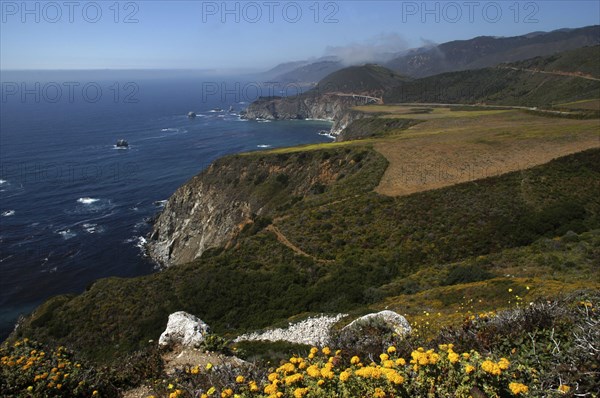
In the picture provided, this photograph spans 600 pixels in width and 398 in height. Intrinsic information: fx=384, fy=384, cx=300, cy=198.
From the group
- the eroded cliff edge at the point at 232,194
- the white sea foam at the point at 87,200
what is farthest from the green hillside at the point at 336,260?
the white sea foam at the point at 87,200

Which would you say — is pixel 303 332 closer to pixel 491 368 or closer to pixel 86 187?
pixel 491 368

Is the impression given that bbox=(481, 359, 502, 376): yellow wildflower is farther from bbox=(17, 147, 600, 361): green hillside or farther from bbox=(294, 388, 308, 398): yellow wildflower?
bbox=(17, 147, 600, 361): green hillside

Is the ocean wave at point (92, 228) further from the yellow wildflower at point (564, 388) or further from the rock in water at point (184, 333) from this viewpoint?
the yellow wildflower at point (564, 388)

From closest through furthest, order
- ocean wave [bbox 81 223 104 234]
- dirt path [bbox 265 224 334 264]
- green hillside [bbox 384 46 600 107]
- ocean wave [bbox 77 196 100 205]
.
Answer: dirt path [bbox 265 224 334 264] → ocean wave [bbox 81 223 104 234] → ocean wave [bbox 77 196 100 205] → green hillside [bbox 384 46 600 107]

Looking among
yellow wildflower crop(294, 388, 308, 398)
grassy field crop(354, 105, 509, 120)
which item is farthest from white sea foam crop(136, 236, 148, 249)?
grassy field crop(354, 105, 509, 120)

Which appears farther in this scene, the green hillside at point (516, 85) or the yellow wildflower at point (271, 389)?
the green hillside at point (516, 85)

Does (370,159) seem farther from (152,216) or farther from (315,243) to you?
(152,216)
